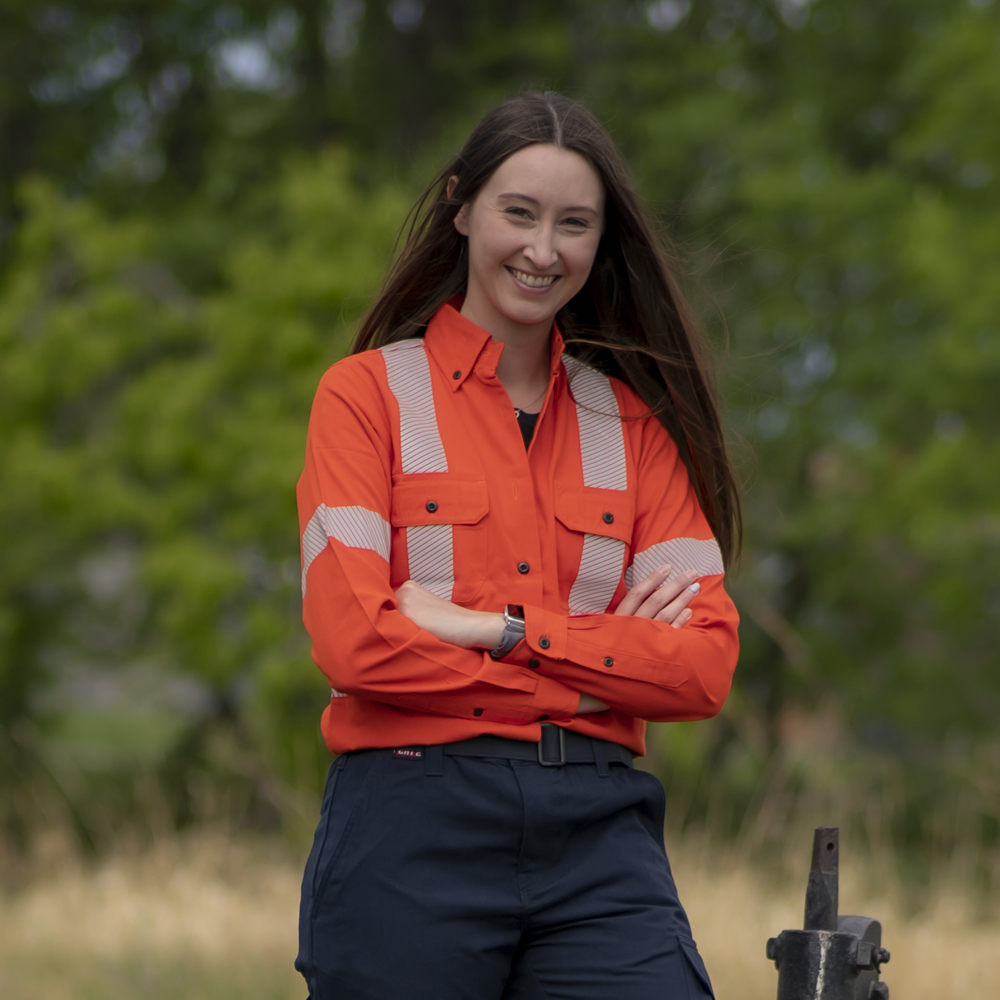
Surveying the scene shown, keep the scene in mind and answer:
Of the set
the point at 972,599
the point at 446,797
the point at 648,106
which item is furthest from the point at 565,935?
the point at 648,106

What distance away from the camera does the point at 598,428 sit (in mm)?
2268

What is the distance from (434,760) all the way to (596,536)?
1.46 ft

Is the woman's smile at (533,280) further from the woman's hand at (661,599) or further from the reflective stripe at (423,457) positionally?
the woman's hand at (661,599)

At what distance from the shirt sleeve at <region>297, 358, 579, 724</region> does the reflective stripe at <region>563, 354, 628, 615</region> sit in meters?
0.20

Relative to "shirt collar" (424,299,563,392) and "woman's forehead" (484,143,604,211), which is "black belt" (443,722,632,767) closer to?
"shirt collar" (424,299,563,392)

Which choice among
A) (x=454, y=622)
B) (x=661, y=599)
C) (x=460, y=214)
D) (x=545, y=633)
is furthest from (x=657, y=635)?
(x=460, y=214)

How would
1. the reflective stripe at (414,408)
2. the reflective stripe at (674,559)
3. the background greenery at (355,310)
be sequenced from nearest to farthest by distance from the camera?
the reflective stripe at (414,408)
the reflective stripe at (674,559)
the background greenery at (355,310)

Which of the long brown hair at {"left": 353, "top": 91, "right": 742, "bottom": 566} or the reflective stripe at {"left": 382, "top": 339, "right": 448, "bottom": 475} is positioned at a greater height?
the long brown hair at {"left": 353, "top": 91, "right": 742, "bottom": 566}

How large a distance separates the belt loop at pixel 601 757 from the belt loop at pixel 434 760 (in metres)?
0.23

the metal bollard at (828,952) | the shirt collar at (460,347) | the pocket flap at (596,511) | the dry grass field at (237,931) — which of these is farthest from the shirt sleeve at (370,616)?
the dry grass field at (237,931)

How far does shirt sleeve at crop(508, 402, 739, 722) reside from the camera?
2.01 metres

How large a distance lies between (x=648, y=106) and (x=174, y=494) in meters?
5.97

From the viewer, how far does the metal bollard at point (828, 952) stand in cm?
209

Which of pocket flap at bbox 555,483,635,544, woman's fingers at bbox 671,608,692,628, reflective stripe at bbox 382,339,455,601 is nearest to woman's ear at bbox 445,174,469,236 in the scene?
reflective stripe at bbox 382,339,455,601
